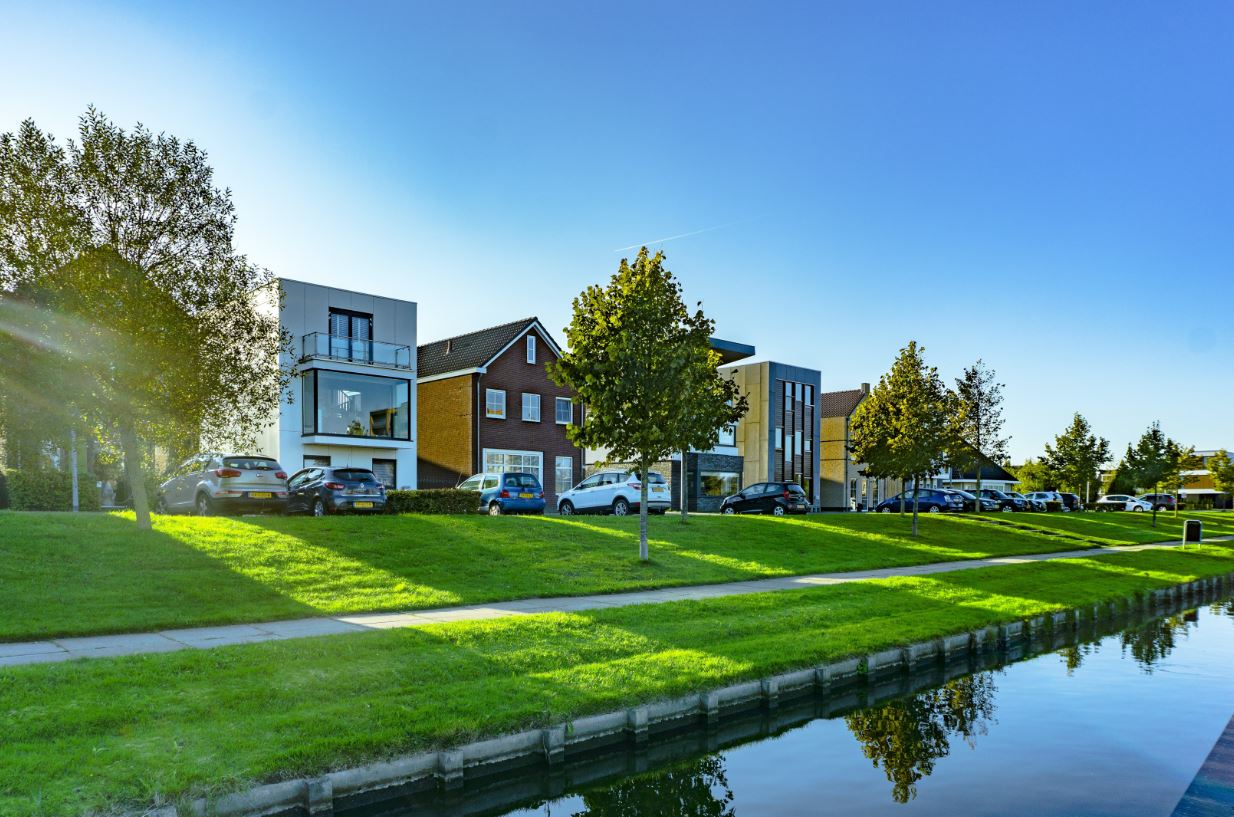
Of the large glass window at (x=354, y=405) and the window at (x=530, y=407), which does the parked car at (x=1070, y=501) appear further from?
the large glass window at (x=354, y=405)

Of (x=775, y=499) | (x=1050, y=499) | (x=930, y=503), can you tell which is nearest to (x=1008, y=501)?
(x=1050, y=499)

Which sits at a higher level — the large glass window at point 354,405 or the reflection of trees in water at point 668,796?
the large glass window at point 354,405

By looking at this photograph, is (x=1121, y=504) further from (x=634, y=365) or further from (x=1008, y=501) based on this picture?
(x=634, y=365)

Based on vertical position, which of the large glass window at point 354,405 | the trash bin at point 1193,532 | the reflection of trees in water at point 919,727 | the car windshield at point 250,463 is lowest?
the trash bin at point 1193,532

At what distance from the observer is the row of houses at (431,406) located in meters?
32.3

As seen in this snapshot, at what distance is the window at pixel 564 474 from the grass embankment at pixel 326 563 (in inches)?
619

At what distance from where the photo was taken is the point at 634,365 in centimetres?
1792

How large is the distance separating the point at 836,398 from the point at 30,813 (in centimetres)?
6672

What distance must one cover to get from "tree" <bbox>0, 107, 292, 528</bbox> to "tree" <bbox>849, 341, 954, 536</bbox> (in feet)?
71.4

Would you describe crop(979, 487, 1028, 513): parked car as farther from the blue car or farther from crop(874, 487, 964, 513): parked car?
the blue car

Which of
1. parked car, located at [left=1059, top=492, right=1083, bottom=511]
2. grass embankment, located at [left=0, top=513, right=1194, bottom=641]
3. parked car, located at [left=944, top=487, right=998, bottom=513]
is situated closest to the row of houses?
grass embankment, located at [left=0, top=513, right=1194, bottom=641]

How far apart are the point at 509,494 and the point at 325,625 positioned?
53.2 ft

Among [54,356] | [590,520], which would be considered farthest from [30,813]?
[590,520]

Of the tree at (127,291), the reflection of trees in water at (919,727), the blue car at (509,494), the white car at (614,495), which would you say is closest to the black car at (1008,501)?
the white car at (614,495)
